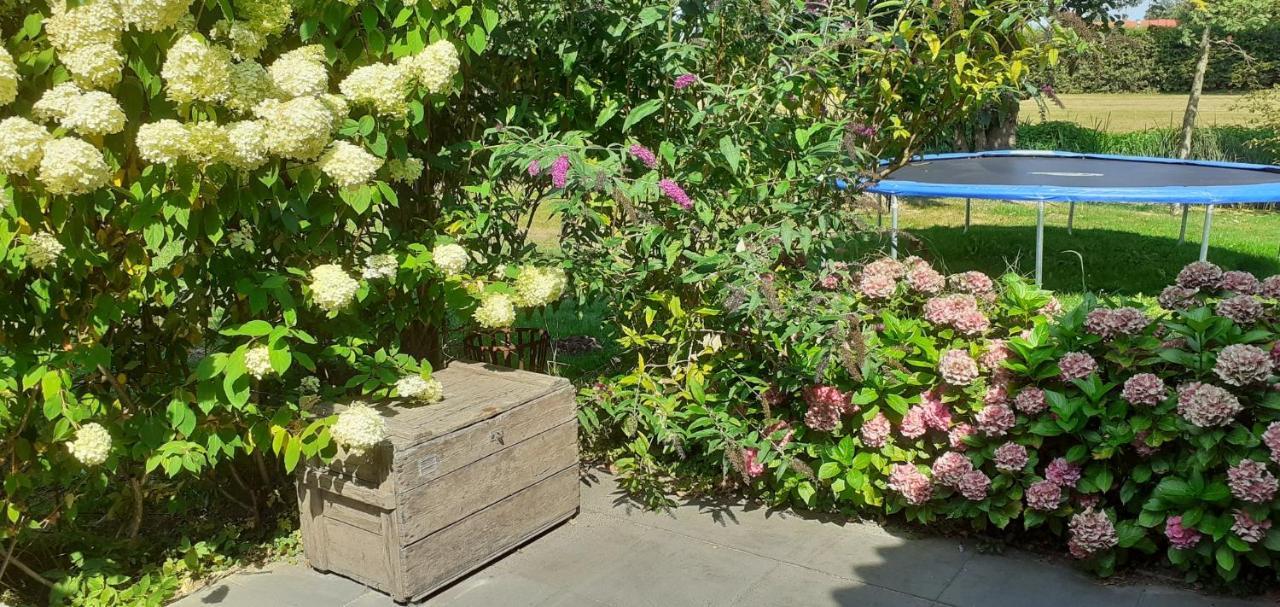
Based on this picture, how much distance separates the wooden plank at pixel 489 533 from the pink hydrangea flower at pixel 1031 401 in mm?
1449

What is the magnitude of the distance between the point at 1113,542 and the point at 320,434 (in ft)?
7.31

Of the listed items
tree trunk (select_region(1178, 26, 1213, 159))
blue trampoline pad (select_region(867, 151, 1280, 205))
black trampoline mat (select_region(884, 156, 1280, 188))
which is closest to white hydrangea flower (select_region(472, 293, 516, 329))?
blue trampoline pad (select_region(867, 151, 1280, 205))

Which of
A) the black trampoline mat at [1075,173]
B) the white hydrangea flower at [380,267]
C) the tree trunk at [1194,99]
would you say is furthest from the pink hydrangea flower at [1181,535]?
the tree trunk at [1194,99]

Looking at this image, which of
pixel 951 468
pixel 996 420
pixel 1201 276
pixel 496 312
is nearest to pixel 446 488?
pixel 496 312

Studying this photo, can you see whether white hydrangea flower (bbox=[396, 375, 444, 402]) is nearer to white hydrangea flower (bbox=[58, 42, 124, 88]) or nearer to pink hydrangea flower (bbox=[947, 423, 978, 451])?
white hydrangea flower (bbox=[58, 42, 124, 88])

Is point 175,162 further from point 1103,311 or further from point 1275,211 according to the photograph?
point 1275,211

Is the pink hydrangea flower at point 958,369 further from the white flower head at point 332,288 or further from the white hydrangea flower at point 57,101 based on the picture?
the white hydrangea flower at point 57,101

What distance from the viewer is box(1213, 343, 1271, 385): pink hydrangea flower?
2494 mm

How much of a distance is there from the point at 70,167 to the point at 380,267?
2.75ft

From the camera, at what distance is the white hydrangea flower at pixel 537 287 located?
3.02 m

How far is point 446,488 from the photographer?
265cm

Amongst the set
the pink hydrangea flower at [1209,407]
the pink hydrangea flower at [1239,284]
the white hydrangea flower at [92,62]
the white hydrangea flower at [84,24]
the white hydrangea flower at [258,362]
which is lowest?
the pink hydrangea flower at [1209,407]

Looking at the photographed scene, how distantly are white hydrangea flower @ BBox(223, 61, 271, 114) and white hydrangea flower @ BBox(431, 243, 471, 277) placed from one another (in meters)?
0.67

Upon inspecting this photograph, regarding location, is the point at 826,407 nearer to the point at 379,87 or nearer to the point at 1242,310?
Result: the point at 1242,310
